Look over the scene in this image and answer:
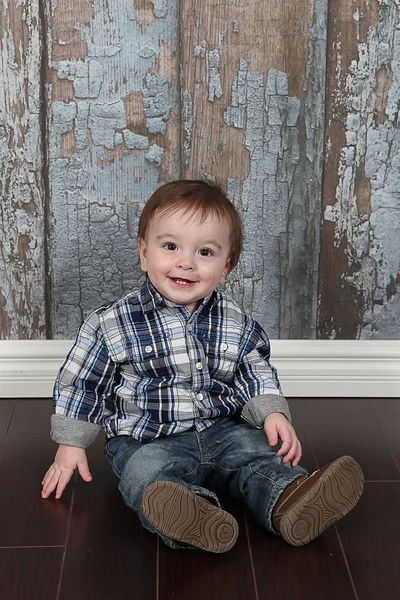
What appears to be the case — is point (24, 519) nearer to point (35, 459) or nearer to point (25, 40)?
point (35, 459)

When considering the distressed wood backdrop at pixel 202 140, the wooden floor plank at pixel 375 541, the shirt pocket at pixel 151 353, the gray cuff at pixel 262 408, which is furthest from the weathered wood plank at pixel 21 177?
the wooden floor plank at pixel 375 541

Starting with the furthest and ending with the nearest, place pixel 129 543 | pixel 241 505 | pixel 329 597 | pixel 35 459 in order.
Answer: pixel 35 459 → pixel 241 505 → pixel 129 543 → pixel 329 597

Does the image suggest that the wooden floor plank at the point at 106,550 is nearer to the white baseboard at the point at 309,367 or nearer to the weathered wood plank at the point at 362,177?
the white baseboard at the point at 309,367

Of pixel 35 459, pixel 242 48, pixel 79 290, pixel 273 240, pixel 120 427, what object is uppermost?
pixel 242 48

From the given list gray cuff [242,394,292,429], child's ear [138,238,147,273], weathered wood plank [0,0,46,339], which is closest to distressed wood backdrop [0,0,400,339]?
weathered wood plank [0,0,46,339]

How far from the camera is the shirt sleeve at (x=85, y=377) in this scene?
1.51 metres

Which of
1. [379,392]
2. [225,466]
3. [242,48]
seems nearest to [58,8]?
[242,48]

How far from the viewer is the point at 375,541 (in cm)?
138

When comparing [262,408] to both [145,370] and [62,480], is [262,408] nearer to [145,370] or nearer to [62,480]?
[145,370]

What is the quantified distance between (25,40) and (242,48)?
43 cm

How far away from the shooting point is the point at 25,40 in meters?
1.69

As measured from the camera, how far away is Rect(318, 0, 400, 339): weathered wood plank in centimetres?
172

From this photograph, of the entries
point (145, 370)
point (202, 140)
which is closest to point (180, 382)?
point (145, 370)

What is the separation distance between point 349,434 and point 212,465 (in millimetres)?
384
